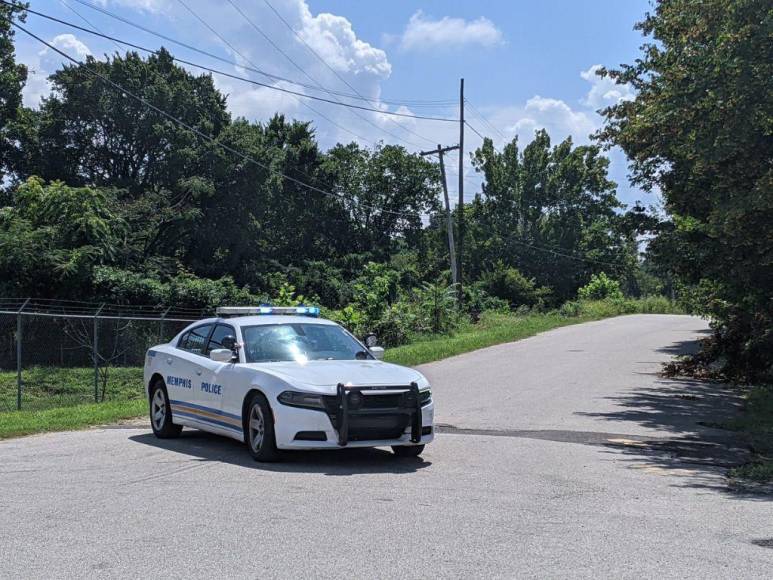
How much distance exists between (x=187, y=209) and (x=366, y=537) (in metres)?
42.7

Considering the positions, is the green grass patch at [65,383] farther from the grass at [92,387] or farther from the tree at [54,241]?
the tree at [54,241]

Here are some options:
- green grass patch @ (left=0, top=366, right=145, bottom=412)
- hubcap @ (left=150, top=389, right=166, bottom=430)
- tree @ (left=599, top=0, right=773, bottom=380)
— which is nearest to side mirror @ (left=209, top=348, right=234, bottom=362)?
hubcap @ (left=150, top=389, right=166, bottom=430)

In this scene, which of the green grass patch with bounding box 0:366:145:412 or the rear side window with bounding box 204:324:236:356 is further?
the green grass patch with bounding box 0:366:145:412

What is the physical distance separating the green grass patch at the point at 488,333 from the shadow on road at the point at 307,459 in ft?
42.6

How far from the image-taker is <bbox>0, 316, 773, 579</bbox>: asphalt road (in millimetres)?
5191

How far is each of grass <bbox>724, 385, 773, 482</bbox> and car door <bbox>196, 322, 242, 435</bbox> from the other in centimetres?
556

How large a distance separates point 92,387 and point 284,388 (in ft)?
54.4

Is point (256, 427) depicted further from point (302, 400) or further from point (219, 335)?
point (219, 335)

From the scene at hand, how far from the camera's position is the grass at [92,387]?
13.2 meters

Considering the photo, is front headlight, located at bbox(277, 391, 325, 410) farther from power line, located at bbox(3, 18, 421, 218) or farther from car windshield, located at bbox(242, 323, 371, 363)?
power line, located at bbox(3, 18, 421, 218)

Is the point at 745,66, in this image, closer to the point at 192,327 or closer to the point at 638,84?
the point at 638,84

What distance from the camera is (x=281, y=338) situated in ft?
31.7

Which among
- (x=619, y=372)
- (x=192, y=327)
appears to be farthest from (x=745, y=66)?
(x=619, y=372)

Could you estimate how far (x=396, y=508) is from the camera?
664cm
